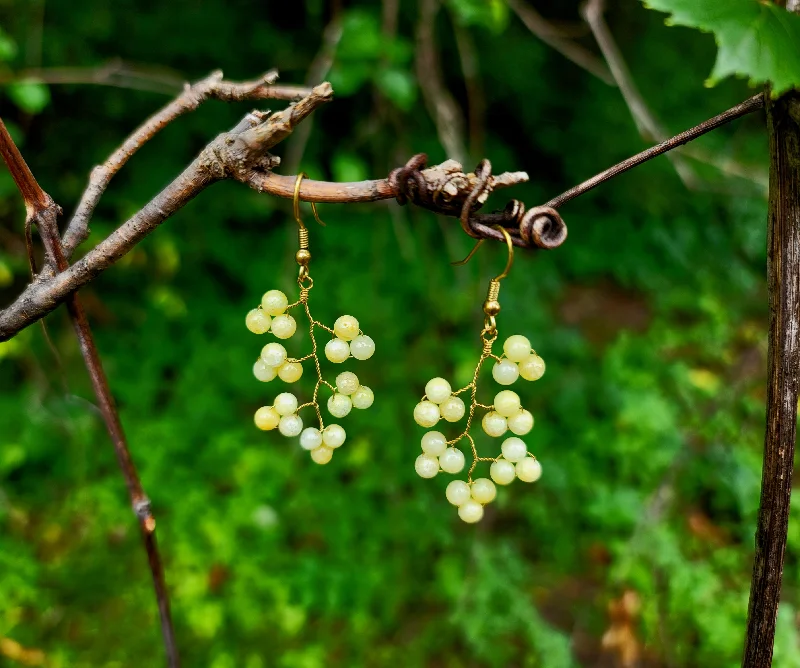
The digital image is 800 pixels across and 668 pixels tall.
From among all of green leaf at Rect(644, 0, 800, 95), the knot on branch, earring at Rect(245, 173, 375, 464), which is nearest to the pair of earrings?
earring at Rect(245, 173, 375, 464)

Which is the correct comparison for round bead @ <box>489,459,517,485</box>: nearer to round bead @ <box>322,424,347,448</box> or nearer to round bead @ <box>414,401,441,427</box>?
round bead @ <box>414,401,441,427</box>

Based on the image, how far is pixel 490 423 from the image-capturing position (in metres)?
0.75

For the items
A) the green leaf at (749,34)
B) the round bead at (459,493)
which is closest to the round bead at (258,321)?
the round bead at (459,493)

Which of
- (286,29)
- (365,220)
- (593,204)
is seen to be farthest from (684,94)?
(286,29)

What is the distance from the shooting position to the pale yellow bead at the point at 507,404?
2.44 ft

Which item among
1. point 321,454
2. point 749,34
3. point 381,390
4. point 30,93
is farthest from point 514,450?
point 381,390

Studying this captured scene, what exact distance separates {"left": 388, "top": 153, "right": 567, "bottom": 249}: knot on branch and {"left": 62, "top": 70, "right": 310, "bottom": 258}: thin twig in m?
0.21

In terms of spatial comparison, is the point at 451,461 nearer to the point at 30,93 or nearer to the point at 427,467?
the point at 427,467

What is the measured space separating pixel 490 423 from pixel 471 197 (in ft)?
1.01

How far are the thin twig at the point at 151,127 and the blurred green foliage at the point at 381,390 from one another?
941 millimetres

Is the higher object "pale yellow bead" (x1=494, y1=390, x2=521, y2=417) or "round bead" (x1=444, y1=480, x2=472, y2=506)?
"pale yellow bead" (x1=494, y1=390, x2=521, y2=417)

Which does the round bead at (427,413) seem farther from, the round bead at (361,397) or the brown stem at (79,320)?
the brown stem at (79,320)

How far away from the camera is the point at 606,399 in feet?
7.80

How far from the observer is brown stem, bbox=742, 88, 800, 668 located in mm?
574
